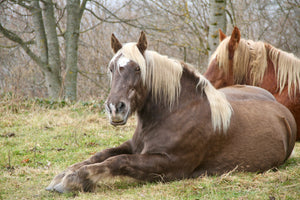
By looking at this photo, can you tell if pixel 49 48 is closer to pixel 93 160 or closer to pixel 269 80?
pixel 269 80

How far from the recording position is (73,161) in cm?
477

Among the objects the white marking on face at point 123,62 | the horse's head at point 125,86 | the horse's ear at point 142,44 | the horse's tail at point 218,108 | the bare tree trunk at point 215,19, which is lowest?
the horse's tail at point 218,108

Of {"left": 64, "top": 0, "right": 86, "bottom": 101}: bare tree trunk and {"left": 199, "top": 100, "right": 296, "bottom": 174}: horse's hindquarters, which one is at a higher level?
{"left": 64, "top": 0, "right": 86, "bottom": 101}: bare tree trunk

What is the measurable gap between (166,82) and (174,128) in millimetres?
527

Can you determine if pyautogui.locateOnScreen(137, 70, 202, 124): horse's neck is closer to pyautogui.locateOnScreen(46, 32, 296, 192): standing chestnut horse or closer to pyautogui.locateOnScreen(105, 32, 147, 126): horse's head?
pyautogui.locateOnScreen(46, 32, 296, 192): standing chestnut horse

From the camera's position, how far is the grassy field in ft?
10.4

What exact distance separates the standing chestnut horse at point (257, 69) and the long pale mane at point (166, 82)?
201 centimetres

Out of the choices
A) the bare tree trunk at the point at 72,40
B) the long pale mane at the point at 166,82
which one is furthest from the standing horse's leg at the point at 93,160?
the bare tree trunk at the point at 72,40

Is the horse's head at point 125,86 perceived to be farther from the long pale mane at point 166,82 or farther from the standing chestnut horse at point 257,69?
the standing chestnut horse at point 257,69

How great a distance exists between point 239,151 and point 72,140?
10.1 ft

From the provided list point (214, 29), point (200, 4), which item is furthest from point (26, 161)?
point (200, 4)

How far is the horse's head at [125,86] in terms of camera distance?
3.36 meters

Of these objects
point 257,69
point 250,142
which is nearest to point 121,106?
point 250,142

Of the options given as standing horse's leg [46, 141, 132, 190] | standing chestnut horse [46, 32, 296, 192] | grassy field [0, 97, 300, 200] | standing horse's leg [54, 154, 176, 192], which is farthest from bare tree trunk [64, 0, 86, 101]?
standing horse's leg [54, 154, 176, 192]
